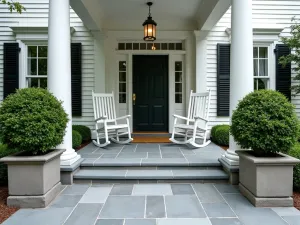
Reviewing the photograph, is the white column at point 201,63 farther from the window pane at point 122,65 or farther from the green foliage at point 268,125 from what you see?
the green foliage at point 268,125

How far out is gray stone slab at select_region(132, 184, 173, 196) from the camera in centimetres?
278

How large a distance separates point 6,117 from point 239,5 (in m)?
3.07

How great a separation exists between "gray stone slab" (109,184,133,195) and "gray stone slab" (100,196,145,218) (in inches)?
4.5

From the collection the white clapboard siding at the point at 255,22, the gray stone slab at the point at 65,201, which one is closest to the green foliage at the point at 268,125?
the gray stone slab at the point at 65,201

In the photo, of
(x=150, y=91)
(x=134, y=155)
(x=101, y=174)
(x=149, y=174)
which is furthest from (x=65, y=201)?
(x=150, y=91)

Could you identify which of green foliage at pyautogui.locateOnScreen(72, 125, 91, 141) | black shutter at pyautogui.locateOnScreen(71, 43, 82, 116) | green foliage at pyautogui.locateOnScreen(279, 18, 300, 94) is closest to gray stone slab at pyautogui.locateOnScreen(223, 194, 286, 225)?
green foliage at pyautogui.locateOnScreen(72, 125, 91, 141)

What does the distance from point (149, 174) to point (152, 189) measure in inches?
11.0

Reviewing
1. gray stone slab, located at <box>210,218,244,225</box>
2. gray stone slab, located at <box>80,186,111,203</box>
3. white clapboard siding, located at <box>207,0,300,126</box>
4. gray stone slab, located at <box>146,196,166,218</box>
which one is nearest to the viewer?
gray stone slab, located at <box>210,218,244,225</box>

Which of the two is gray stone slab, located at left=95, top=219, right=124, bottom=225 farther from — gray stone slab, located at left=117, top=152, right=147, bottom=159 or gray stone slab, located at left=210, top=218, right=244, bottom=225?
gray stone slab, located at left=117, top=152, right=147, bottom=159

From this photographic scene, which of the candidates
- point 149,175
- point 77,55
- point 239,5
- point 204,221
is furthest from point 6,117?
point 77,55

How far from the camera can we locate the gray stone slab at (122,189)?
2789mm

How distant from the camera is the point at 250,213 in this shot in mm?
2299

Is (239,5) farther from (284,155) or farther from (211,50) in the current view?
(211,50)

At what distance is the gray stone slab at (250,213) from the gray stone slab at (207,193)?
106mm
